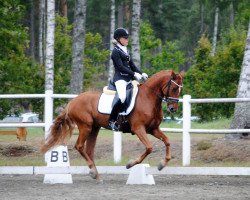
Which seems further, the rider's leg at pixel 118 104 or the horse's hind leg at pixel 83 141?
the horse's hind leg at pixel 83 141

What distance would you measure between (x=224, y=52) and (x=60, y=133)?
50.8 feet

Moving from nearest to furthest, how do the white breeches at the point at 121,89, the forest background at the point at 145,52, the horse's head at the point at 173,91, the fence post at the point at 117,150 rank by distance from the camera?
1. the horse's head at the point at 173,91
2. the white breeches at the point at 121,89
3. the fence post at the point at 117,150
4. the forest background at the point at 145,52

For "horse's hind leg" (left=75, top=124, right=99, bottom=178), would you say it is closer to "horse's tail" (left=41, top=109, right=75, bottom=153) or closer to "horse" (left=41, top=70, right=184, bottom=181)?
"horse" (left=41, top=70, right=184, bottom=181)

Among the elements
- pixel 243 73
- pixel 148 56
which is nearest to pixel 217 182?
pixel 243 73

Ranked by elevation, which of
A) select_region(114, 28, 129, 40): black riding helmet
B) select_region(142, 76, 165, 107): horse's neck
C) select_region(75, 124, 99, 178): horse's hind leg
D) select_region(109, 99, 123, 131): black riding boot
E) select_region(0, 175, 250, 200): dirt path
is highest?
select_region(114, 28, 129, 40): black riding helmet

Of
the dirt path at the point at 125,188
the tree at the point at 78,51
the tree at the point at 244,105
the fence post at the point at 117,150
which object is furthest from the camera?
the tree at the point at 78,51

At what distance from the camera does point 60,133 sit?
46.5 ft

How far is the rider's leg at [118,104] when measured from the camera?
13.6 m

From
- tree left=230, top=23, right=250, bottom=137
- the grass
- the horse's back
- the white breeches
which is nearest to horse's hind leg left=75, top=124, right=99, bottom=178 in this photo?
the horse's back

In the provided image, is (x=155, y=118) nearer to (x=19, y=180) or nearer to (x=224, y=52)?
(x=19, y=180)

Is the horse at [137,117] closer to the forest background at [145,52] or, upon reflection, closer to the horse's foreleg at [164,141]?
the horse's foreleg at [164,141]

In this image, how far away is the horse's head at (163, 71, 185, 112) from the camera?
13.4 meters

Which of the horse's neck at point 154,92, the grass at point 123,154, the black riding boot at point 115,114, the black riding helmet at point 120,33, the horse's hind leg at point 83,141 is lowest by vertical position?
the grass at point 123,154

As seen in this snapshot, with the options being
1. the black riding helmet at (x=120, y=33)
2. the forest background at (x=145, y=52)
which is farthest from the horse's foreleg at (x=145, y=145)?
the forest background at (x=145, y=52)
